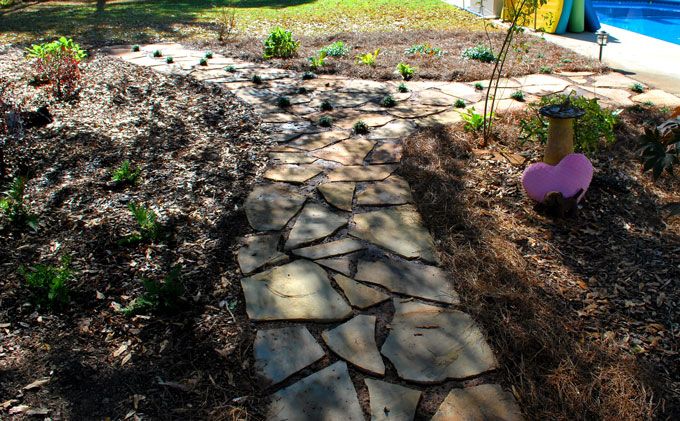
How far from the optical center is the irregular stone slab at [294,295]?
7.73 ft

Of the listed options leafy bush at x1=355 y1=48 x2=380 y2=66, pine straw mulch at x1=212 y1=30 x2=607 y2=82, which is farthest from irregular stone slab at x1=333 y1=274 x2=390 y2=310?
leafy bush at x1=355 y1=48 x2=380 y2=66

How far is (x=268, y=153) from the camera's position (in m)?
4.00

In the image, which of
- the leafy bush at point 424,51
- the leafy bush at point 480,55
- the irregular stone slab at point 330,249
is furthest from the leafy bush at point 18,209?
the leafy bush at point 480,55

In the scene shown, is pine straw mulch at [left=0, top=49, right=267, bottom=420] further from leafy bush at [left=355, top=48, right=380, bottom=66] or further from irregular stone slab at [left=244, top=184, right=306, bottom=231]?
leafy bush at [left=355, top=48, right=380, bottom=66]

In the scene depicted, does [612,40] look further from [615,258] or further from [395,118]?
[615,258]

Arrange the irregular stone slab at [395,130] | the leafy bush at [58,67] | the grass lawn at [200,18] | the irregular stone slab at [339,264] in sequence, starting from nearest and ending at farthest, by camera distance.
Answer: the irregular stone slab at [339,264], the irregular stone slab at [395,130], the leafy bush at [58,67], the grass lawn at [200,18]

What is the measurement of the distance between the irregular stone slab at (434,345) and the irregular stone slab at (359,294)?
97mm

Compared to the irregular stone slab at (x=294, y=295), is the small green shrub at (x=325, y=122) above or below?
above

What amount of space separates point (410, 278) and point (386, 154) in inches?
62.9

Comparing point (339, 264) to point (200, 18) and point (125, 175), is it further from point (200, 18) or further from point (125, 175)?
point (200, 18)

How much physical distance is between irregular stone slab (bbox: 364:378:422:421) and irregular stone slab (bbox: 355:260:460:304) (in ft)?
1.86

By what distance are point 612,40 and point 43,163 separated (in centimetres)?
823

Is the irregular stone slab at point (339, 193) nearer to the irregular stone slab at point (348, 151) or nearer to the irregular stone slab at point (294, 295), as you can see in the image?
the irregular stone slab at point (348, 151)

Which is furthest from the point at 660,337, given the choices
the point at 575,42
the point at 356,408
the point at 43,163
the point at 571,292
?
the point at 575,42
